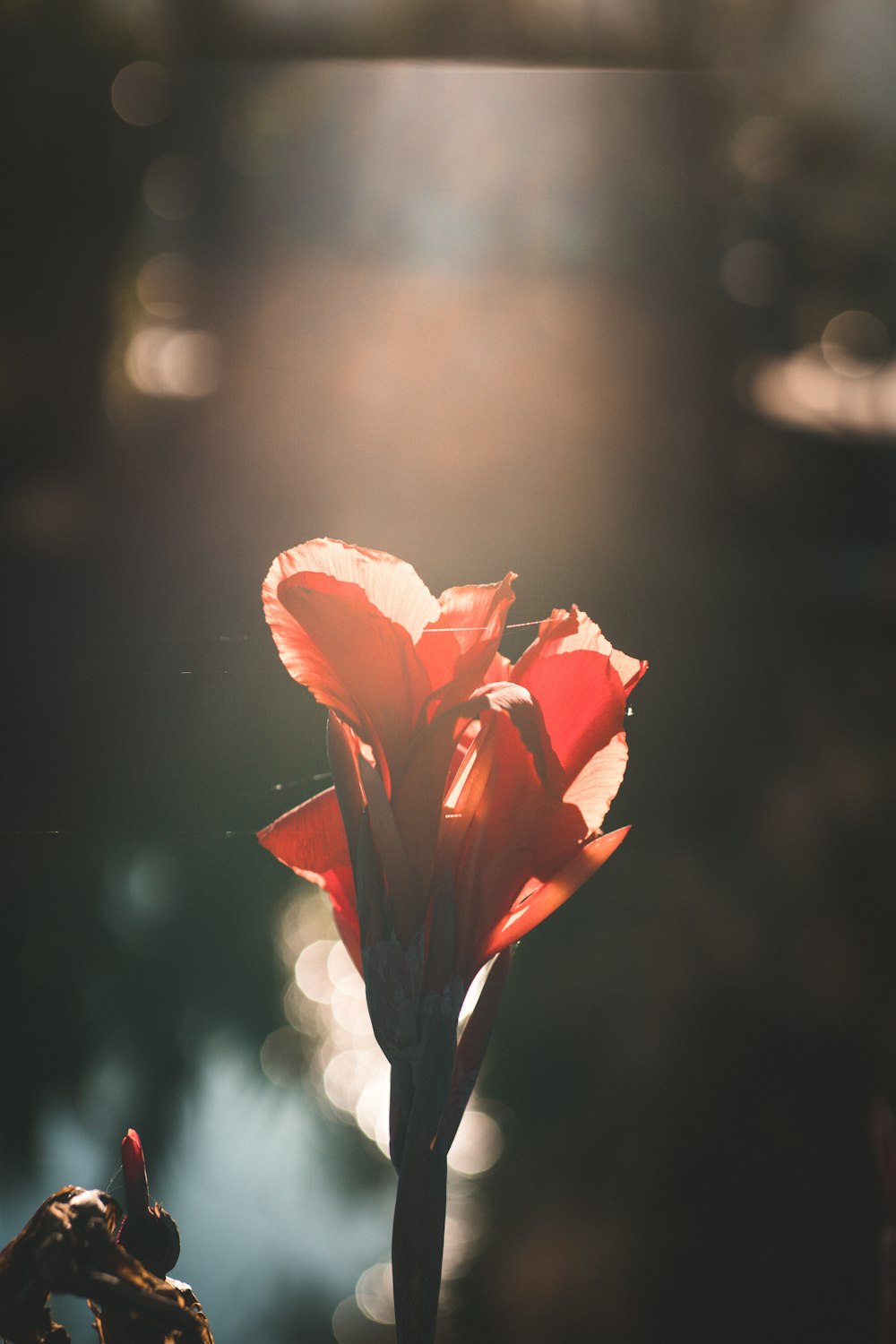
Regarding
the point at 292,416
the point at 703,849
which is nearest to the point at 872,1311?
the point at 703,849

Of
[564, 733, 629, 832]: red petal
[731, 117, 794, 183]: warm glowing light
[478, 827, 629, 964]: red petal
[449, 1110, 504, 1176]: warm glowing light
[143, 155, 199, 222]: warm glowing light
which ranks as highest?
[731, 117, 794, 183]: warm glowing light

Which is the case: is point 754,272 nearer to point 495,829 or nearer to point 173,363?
point 173,363

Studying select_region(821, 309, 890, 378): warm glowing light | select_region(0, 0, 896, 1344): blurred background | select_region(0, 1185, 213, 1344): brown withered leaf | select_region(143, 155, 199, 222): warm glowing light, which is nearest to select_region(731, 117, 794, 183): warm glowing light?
select_region(0, 0, 896, 1344): blurred background

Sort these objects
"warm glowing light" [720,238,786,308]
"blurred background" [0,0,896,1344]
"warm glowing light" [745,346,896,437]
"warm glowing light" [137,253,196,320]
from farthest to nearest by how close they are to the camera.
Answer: "warm glowing light" [720,238,786,308]
"warm glowing light" [745,346,896,437]
"warm glowing light" [137,253,196,320]
"blurred background" [0,0,896,1344]

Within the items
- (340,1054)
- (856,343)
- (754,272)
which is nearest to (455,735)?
(340,1054)

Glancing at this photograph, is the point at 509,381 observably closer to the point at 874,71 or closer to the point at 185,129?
the point at 185,129

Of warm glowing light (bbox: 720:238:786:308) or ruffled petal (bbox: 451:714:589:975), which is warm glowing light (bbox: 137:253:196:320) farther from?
ruffled petal (bbox: 451:714:589:975)

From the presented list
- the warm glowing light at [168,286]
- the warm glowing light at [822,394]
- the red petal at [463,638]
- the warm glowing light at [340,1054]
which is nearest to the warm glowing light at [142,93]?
the warm glowing light at [168,286]
